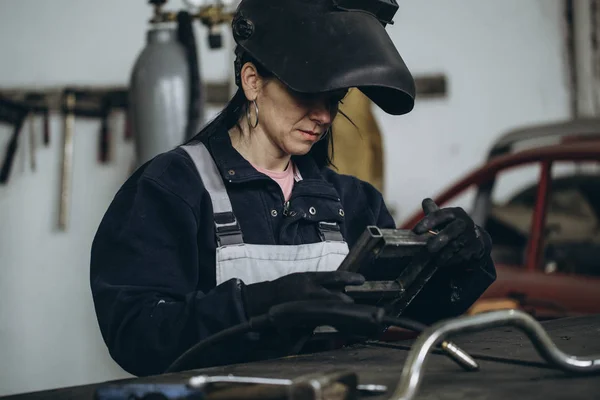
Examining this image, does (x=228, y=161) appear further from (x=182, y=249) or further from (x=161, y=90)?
(x=161, y=90)

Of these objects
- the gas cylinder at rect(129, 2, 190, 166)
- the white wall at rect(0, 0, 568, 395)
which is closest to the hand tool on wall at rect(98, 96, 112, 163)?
the white wall at rect(0, 0, 568, 395)

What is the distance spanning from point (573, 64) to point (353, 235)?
16.3 ft

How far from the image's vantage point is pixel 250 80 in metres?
1.92

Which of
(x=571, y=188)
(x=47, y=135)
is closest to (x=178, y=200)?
(x=47, y=135)

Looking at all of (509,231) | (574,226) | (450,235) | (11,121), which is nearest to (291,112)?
(450,235)

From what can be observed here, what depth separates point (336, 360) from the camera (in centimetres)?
153

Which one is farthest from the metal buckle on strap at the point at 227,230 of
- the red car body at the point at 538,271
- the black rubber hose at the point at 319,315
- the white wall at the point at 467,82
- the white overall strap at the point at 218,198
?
the white wall at the point at 467,82

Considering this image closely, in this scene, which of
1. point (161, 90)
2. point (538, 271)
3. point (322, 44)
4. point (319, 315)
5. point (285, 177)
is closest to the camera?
point (319, 315)

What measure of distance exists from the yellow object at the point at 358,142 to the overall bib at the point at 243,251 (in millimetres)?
2137

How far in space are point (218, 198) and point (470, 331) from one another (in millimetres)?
816

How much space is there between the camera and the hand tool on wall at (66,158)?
4789 millimetres

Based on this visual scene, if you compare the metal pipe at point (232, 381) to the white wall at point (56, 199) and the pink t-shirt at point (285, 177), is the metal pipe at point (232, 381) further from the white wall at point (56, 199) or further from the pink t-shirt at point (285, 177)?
the white wall at point (56, 199)

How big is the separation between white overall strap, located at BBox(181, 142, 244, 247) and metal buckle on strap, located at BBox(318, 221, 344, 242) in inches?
9.0

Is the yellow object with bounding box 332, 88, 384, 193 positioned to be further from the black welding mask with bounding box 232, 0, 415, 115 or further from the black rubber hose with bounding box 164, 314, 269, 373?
the black rubber hose with bounding box 164, 314, 269, 373
